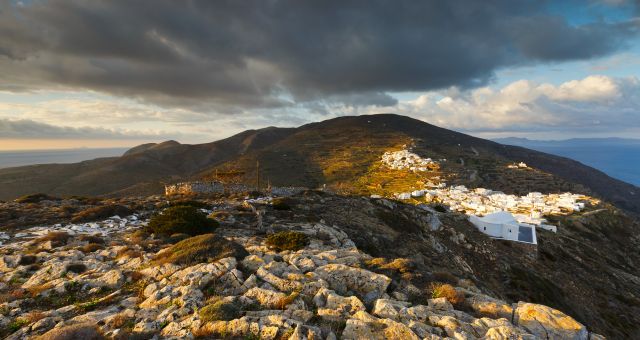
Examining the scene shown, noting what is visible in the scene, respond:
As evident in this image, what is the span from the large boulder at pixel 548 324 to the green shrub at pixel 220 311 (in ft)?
33.5

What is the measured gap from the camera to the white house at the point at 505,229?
5258 cm

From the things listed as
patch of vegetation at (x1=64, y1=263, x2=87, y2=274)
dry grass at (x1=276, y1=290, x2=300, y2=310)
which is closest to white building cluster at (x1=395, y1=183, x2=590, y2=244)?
dry grass at (x1=276, y1=290, x2=300, y2=310)

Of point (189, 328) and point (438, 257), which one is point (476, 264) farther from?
point (189, 328)

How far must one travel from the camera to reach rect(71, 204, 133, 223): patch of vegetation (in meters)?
25.7

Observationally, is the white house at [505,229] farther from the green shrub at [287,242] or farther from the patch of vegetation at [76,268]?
the patch of vegetation at [76,268]

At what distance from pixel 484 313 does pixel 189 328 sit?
10.7 meters

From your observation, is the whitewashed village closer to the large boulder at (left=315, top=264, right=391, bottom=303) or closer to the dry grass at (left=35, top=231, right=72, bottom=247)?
the large boulder at (left=315, top=264, right=391, bottom=303)

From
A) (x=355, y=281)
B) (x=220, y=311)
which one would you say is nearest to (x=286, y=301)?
(x=220, y=311)

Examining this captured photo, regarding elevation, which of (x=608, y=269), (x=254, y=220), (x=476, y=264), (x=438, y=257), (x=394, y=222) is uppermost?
(x=254, y=220)

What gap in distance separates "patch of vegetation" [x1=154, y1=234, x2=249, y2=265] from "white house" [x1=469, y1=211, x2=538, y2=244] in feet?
167

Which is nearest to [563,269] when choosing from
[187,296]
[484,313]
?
[484,313]

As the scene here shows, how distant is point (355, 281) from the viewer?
13.4 meters

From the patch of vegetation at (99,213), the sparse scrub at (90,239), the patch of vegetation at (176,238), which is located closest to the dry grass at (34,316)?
the patch of vegetation at (176,238)

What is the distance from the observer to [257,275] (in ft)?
44.3
